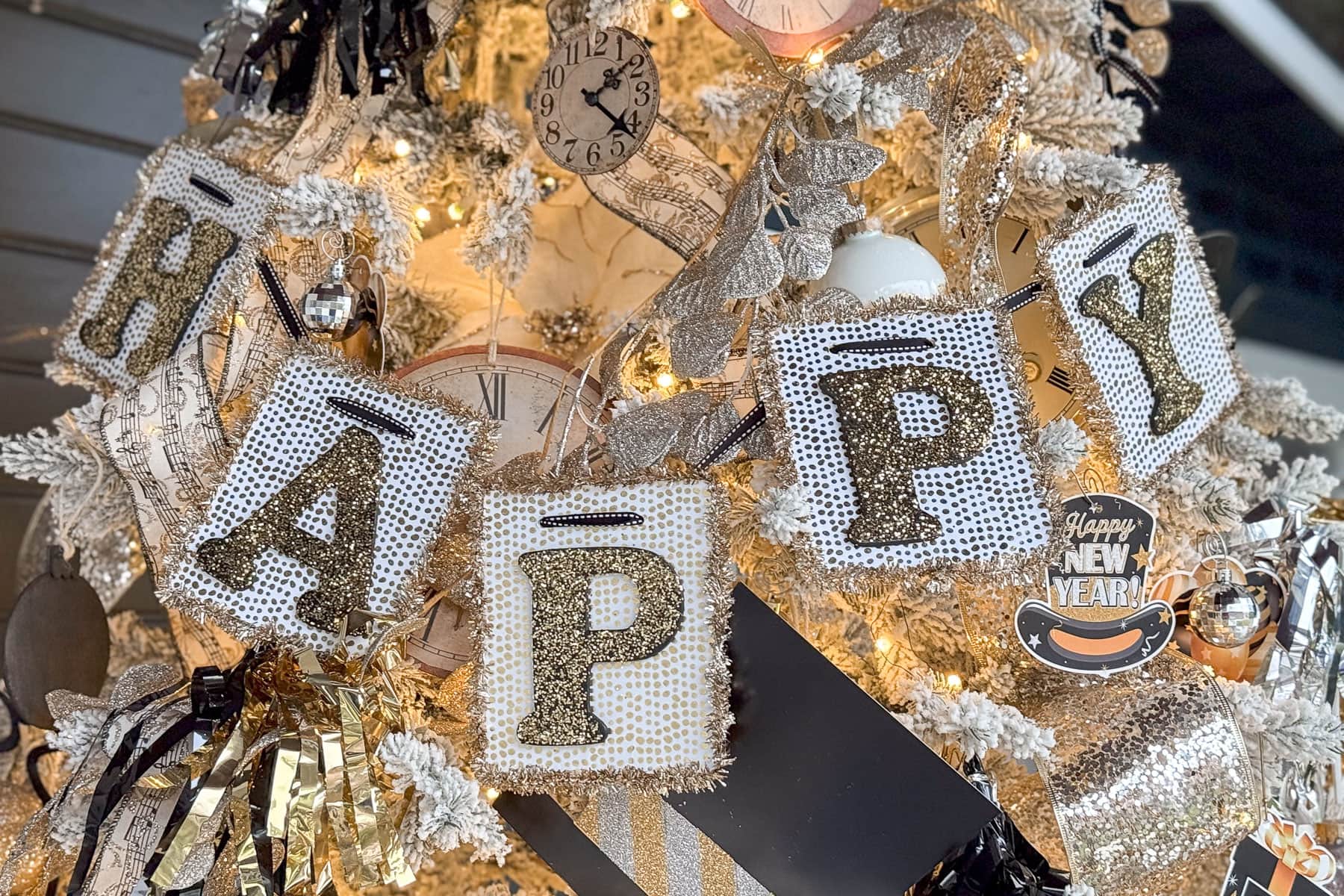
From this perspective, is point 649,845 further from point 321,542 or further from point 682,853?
point 321,542

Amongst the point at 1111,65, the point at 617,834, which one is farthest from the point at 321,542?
the point at 1111,65

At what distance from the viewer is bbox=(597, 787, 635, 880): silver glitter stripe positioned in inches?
31.4

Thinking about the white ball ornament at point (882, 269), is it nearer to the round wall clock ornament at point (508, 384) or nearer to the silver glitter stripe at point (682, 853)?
the round wall clock ornament at point (508, 384)

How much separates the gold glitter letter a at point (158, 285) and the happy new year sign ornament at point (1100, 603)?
2.46 feet

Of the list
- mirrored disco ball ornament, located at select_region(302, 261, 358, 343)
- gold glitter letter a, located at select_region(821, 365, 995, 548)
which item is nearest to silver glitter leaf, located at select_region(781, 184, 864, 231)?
gold glitter letter a, located at select_region(821, 365, 995, 548)

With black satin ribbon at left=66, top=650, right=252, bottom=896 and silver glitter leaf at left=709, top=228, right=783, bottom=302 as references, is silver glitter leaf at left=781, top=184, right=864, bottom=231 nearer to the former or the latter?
silver glitter leaf at left=709, top=228, right=783, bottom=302

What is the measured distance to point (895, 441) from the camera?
0.73 meters

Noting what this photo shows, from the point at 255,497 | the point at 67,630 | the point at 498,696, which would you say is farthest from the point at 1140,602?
the point at 67,630

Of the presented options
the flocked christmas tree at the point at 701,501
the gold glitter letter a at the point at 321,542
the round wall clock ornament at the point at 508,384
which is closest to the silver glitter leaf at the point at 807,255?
the flocked christmas tree at the point at 701,501

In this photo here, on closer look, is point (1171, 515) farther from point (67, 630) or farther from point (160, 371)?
point (67, 630)

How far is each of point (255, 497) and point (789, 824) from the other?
1.45ft

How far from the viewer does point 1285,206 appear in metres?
1.92

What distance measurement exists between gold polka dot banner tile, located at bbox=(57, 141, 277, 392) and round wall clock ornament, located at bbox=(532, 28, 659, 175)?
0.86 feet

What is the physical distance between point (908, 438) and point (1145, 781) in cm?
32
